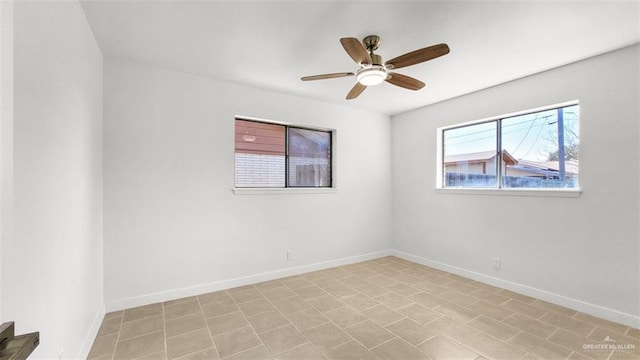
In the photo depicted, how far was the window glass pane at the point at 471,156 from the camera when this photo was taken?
3712mm

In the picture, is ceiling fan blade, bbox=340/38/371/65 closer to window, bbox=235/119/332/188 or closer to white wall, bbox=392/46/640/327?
window, bbox=235/119/332/188

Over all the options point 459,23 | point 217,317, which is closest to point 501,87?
point 459,23

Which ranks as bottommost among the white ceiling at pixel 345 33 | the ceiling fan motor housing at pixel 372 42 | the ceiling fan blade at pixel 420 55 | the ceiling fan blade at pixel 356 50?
the ceiling fan blade at pixel 420 55

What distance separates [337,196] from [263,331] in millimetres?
2355

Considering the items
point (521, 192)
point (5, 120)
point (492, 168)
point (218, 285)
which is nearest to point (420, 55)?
point (5, 120)

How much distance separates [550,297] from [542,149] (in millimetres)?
1666

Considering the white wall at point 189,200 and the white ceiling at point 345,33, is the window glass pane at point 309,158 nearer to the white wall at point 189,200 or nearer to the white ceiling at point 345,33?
the white wall at point 189,200

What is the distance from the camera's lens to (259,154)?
3771 mm

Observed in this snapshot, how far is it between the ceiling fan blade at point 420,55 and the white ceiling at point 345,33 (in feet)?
1.08

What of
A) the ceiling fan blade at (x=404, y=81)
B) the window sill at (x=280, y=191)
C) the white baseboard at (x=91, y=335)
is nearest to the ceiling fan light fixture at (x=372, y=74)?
the ceiling fan blade at (x=404, y=81)

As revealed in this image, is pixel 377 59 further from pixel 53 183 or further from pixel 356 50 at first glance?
pixel 53 183

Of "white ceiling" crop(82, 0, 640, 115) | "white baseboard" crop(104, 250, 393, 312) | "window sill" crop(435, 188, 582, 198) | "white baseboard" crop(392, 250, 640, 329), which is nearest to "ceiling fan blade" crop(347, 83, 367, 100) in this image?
"white ceiling" crop(82, 0, 640, 115)

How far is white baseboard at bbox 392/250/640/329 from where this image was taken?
2526 millimetres

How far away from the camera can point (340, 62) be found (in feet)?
9.27
